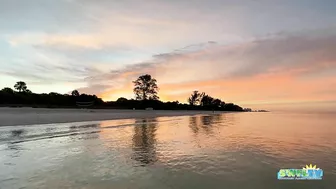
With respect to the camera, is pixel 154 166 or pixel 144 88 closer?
pixel 154 166

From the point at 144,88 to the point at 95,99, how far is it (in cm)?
1866

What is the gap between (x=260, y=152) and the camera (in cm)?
1415

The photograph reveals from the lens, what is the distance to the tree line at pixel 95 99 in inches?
2330

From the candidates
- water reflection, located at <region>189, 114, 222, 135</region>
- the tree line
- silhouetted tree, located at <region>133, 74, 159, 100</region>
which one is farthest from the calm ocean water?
silhouetted tree, located at <region>133, 74, 159, 100</region>

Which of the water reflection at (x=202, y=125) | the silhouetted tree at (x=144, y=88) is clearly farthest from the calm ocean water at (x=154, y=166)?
the silhouetted tree at (x=144, y=88)

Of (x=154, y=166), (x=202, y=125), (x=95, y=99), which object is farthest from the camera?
(x=95, y=99)

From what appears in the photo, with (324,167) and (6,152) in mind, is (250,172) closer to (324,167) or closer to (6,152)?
(324,167)

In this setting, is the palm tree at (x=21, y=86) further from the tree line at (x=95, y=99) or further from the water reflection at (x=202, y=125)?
the water reflection at (x=202, y=125)

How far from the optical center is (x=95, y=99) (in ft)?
285

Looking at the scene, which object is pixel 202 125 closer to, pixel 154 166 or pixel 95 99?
pixel 154 166

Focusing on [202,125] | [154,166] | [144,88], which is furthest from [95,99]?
[154,166]

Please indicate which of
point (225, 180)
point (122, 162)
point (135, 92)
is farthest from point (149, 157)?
point (135, 92)

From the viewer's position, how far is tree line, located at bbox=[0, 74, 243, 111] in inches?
2330

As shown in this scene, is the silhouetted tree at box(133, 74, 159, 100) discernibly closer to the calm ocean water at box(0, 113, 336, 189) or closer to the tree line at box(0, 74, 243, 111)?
the tree line at box(0, 74, 243, 111)
